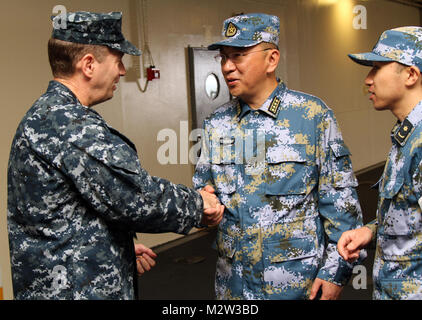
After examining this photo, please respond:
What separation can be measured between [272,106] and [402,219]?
0.67 metres

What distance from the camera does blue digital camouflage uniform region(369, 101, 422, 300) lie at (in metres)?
1.41

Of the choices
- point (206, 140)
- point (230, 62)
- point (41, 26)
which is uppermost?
point (41, 26)

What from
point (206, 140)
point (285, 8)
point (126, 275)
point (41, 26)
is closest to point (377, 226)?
point (206, 140)

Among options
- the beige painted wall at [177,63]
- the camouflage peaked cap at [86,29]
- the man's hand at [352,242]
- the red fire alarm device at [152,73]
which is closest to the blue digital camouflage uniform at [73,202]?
the camouflage peaked cap at [86,29]

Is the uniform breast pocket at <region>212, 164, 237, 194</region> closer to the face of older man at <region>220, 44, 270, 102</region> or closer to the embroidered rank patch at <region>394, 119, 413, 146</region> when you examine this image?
the face of older man at <region>220, 44, 270, 102</region>

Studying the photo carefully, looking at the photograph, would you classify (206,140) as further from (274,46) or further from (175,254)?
(175,254)

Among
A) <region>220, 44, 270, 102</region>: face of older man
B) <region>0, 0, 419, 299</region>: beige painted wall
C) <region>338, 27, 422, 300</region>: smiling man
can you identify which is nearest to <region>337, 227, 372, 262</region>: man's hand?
<region>338, 27, 422, 300</region>: smiling man

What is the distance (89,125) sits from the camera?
4.35 feet

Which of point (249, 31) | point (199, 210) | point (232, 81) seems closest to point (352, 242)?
point (199, 210)

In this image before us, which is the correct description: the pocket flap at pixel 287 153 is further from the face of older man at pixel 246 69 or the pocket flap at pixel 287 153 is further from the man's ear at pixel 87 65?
the man's ear at pixel 87 65

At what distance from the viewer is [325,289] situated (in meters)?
1.70
